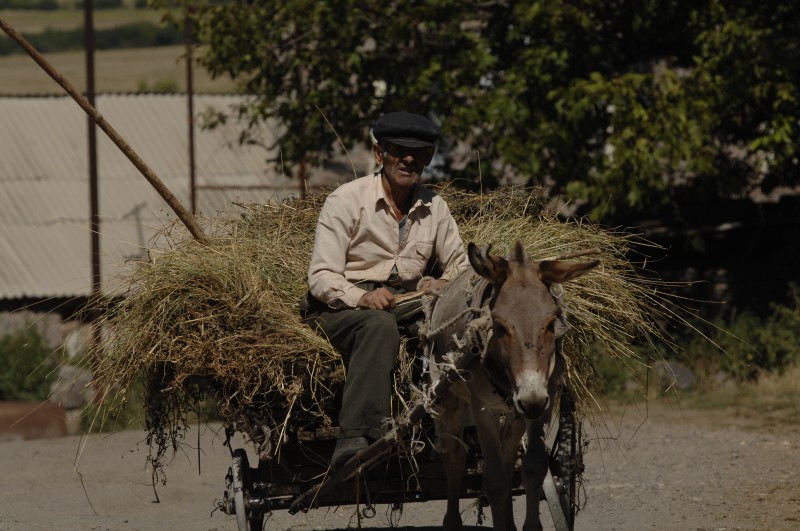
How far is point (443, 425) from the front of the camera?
18.1ft

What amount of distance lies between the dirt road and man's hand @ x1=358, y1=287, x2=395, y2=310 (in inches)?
49.4

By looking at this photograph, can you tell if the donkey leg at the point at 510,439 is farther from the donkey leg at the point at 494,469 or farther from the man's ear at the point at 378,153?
the man's ear at the point at 378,153

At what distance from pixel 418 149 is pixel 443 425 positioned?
1259 millimetres

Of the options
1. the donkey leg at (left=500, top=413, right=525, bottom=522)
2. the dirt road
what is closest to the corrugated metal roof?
the dirt road

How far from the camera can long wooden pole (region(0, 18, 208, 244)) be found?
585 cm

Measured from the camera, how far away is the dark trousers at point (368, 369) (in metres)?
5.28

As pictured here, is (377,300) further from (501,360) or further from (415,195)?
(501,360)

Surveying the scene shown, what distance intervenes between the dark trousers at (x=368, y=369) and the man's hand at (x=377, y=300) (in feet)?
0.14

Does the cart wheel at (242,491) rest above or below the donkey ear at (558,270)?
below

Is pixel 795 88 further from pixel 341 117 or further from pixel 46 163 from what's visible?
pixel 46 163

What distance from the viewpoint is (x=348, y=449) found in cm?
524

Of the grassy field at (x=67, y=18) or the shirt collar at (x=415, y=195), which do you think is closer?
the shirt collar at (x=415, y=195)

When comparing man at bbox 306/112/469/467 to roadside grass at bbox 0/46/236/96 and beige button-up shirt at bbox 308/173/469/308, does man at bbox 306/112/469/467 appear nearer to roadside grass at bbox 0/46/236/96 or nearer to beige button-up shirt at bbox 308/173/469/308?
beige button-up shirt at bbox 308/173/469/308

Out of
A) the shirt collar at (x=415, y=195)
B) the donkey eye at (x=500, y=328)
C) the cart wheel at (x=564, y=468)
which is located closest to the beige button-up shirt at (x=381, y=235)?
the shirt collar at (x=415, y=195)
